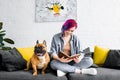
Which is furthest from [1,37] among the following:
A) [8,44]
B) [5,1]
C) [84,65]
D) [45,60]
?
[84,65]

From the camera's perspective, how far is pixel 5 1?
4348 mm

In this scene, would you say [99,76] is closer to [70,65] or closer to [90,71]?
[90,71]

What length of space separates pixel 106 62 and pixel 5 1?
2263 mm

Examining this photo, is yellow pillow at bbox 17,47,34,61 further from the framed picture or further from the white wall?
the framed picture

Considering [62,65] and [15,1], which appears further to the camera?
[15,1]

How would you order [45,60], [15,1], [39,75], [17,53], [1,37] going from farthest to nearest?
[15,1], [1,37], [17,53], [45,60], [39,75]

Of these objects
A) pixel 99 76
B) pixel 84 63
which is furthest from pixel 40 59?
A: pixel 99 76

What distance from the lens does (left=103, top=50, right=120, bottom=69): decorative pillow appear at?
128 inches

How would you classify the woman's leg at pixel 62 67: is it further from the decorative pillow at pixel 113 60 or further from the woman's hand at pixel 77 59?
the decorative pillow at pixel 113 60

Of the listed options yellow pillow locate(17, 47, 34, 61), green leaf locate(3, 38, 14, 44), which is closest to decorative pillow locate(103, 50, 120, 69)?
yellow pillow locate(17, 47, 34, 61)

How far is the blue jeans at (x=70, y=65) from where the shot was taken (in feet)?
9.55

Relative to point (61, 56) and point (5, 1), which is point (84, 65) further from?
point (5, 1)

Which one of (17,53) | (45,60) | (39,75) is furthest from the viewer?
(17,53)

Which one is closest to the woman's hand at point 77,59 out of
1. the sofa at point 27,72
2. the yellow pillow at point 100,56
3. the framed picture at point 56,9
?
the sofa at point 27,72
